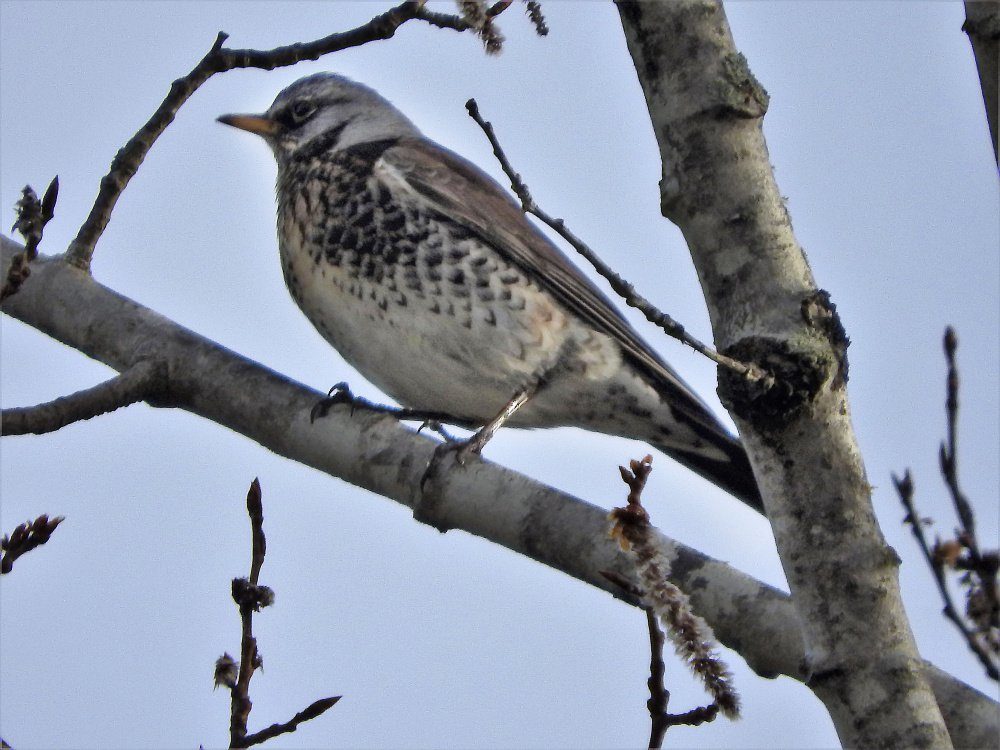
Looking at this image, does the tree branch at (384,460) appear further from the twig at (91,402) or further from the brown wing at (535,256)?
the brown wing at (535,256)

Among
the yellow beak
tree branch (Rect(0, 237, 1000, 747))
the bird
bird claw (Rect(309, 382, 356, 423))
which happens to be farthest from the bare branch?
the yellow beak

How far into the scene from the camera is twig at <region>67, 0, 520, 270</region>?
3.53 meters

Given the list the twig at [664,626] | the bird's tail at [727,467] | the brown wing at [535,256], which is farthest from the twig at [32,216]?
the bird's tail at [727,467]

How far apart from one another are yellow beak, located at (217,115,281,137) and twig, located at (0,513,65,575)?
135 inches

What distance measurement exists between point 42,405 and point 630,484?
179cm

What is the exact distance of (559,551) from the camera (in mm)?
3236

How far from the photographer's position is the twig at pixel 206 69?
11.6ft

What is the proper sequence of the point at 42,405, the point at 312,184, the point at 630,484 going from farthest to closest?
the point at 312,184, the point at 42,405, the point at 630,484

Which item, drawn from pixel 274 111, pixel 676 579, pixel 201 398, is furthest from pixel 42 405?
pixel 274 111

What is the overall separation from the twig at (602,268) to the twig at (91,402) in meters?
1.38

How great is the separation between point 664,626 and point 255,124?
15.4 ft

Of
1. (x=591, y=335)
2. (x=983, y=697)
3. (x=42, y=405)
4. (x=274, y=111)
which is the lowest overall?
(x=983, y=697)

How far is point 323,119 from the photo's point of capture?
20.2 ft

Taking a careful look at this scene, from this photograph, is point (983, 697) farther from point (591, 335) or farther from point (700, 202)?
point (591, 335)
